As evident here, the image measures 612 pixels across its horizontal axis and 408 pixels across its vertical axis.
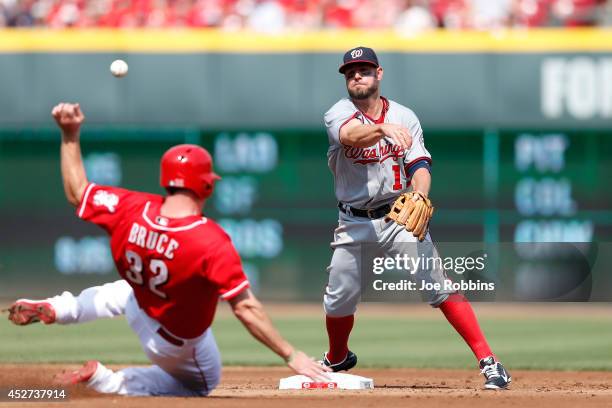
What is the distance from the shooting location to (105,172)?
14.1 meters

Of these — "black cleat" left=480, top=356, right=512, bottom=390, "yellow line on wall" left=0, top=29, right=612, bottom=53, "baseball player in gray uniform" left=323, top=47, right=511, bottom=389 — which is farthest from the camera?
"yellow line on wall" left=0, top=29, right=612, bottom=53

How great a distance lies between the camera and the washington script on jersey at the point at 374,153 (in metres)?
6.96

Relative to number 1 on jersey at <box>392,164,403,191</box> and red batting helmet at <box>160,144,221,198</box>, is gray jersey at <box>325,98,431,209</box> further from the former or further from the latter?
red batting helmet at <box>160,144,221,198</box>

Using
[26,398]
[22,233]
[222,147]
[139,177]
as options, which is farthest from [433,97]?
[26,398]

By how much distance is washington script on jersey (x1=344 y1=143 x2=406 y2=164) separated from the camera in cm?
696

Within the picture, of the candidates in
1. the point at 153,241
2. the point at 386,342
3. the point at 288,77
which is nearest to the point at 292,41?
the point at 288,77

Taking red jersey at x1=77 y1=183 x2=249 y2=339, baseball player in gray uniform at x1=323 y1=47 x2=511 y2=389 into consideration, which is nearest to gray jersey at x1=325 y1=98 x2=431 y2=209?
baseball player in gray uniform at x1=323 y1=47 x2=511 y2=389

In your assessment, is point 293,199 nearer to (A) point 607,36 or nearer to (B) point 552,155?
(B) point 552,155

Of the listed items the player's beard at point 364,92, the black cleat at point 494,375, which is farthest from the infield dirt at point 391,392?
the player's beard at point 364,92

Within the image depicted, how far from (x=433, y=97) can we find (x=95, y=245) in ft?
14.2

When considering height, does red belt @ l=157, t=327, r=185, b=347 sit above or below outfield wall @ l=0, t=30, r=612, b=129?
below

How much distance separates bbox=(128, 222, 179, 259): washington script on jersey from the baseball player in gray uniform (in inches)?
67.4

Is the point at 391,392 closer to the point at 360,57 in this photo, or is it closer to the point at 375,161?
the point at 375,161

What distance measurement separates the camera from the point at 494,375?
21.8 feet
